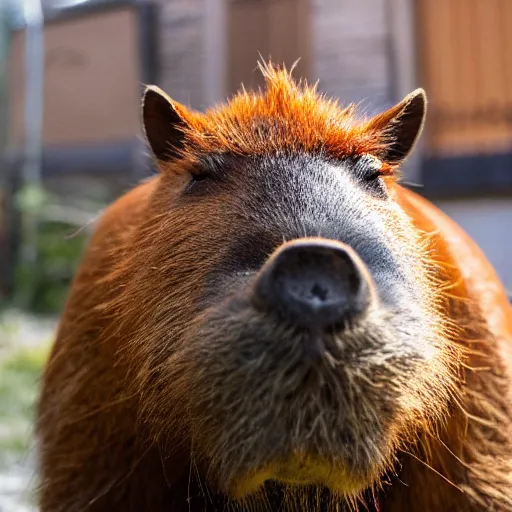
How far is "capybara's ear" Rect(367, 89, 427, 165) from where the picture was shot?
2.81 meters

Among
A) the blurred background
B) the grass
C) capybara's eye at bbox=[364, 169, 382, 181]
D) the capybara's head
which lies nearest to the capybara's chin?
the capybara's head

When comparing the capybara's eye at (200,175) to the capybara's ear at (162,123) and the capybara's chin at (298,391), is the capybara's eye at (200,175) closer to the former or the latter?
the capybara's ear at (162,123)

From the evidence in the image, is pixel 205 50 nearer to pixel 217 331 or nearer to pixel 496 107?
pixel 496 107

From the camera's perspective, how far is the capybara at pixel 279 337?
1890 mm

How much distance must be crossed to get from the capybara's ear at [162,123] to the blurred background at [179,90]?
4410 mm

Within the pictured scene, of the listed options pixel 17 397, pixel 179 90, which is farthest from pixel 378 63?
pixel 17 397

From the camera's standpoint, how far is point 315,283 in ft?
5.93

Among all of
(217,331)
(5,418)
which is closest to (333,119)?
(217,331)

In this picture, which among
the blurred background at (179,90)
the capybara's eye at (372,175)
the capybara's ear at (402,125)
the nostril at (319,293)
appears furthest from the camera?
the blurred background at (179,90)

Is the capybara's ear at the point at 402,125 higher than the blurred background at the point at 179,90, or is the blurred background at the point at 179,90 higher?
the blurred background at the point at 179,90

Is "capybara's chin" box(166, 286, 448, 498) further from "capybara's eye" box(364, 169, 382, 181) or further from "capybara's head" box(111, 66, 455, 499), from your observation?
"capybara's eye" box(364, 169, 382, 181)

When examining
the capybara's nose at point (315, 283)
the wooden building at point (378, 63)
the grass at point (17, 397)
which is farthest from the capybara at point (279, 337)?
the wooden building at point (378, 63)

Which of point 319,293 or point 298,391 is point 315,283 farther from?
point 298,391

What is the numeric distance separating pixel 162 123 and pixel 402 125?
36.4 inches
